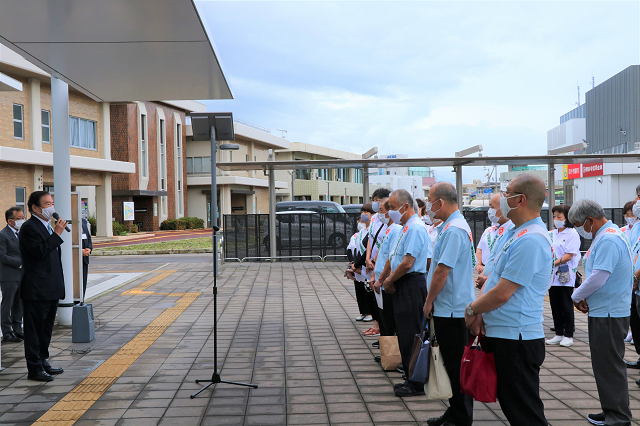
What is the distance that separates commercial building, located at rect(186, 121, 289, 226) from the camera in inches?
1927

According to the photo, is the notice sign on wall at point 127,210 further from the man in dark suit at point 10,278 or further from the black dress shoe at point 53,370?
the black dress shoe at point 53,370

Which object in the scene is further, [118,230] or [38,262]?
[118,230]

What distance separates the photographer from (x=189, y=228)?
147 ft

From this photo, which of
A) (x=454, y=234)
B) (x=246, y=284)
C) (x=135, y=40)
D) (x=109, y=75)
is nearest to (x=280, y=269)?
(x=246, y=284)

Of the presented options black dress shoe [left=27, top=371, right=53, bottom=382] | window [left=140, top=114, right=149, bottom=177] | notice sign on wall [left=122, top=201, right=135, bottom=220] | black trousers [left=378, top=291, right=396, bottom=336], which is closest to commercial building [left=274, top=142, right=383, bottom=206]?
window [left=140, top=114, right=149, bottom=177]

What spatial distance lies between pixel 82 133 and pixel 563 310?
31829 mm

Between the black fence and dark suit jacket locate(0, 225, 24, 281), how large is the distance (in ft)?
34.6

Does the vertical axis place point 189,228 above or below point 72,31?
below

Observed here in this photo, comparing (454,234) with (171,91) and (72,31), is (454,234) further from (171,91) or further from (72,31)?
(171,91)

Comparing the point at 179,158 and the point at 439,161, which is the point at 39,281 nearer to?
the point at 439,161

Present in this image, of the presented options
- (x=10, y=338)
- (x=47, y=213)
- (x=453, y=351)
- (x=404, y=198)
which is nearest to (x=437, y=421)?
(x=453, y=351)

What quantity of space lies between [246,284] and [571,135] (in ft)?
171

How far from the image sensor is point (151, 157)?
41.6 metres

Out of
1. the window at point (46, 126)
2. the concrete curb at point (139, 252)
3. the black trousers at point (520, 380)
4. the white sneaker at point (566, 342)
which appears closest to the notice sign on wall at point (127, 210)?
the window at point (46, 126)
